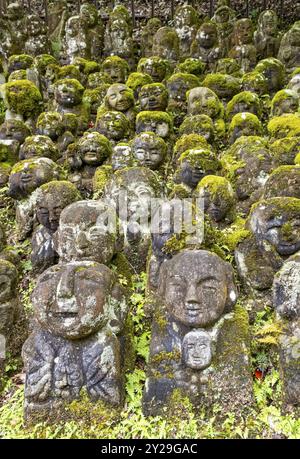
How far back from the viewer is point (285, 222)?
5.68 m

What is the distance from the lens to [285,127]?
403 inches

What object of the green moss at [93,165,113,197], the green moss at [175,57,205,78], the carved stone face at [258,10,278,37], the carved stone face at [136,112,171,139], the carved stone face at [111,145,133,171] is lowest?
the green moss at [93,165,113,197]

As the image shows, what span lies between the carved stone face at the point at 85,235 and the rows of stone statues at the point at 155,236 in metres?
0.02

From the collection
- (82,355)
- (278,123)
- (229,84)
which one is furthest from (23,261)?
(229,84)

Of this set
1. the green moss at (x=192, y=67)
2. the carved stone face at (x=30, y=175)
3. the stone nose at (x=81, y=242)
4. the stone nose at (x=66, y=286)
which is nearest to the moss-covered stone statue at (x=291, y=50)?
the green moss at (x=192, y=67)

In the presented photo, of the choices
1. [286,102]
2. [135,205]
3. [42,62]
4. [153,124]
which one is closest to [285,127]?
[286,102]

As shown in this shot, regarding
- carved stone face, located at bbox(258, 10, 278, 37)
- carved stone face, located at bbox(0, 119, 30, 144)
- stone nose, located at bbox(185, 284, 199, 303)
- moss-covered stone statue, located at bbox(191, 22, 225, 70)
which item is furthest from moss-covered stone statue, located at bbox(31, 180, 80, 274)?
carved stone face, located at bbox(258, 10, 278, 37)

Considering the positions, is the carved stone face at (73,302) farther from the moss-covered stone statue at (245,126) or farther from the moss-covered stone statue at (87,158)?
the moss-covered stone statue at (245,126)

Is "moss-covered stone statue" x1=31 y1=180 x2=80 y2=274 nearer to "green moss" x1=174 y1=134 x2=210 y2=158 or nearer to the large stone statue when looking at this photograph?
the large stone statue

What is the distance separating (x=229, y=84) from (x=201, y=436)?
1122cm

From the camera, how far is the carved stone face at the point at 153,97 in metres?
12.6

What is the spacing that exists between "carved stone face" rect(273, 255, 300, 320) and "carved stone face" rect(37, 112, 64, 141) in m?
8.31

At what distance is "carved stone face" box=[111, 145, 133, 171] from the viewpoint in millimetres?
9453

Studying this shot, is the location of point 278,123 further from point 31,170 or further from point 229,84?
point 31,170
